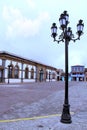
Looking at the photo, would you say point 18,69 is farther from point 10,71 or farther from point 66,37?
point 66,37

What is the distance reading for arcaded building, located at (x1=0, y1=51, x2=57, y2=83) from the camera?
121 feet

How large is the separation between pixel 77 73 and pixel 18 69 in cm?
6802

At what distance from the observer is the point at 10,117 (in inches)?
316

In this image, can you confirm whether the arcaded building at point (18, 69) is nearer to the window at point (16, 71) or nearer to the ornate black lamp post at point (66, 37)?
the window at point (16, 71)

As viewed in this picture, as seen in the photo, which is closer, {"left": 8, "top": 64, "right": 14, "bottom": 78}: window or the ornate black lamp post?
the ornate black lamp post

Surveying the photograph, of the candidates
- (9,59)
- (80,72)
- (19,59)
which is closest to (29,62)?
(19,59)

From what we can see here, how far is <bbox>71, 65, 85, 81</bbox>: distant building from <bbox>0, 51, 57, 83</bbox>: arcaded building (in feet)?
166

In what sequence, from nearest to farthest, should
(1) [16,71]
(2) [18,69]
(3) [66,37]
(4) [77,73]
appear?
(3) [66,37] → (1) [16,71] → (2) [18,69] → (4) [77,73]

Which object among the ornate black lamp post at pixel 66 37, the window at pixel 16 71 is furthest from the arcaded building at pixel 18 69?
the ornate black lamp post at pixel 66 37

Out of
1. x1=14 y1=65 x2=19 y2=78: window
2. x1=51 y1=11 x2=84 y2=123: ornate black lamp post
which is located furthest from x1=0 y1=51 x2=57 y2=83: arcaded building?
x1=51 y1=11 x2=84 y2=123: ornate black lamp post

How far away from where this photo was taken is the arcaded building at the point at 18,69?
3675 cm

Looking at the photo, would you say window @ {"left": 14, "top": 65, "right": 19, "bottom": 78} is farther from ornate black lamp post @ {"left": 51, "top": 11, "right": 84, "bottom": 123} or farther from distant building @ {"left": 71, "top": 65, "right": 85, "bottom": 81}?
distant building @ {"left": 71, "top": 65, "right": 85, "bottom": 81}

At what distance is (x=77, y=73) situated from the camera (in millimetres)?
105688

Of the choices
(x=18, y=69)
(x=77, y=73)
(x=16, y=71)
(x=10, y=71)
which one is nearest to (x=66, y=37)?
(x=10, y=71)
